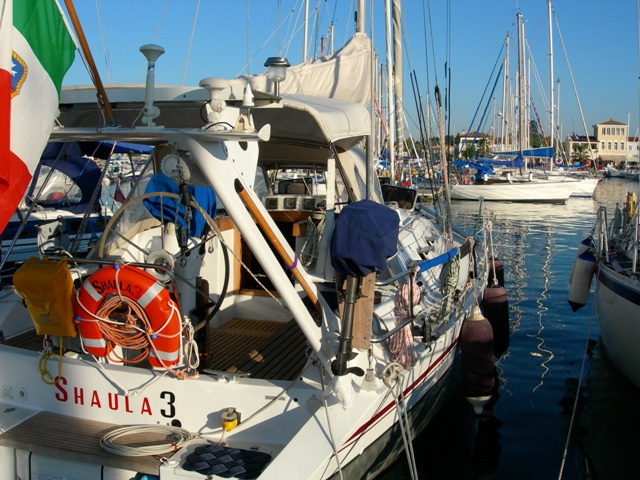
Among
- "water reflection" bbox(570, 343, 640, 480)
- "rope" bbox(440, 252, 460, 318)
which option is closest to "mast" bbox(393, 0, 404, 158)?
"rope" bbox(440, 252, 460, 318)

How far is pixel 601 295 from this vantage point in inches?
360

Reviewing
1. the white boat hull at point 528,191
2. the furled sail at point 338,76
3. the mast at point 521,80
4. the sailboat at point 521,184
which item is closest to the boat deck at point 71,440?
the furled sail at point 338,76

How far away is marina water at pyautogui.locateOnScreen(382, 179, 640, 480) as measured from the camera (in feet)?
20.9

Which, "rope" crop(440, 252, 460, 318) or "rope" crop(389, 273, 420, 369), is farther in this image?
"rope" crop(440, 252, 460, 318)

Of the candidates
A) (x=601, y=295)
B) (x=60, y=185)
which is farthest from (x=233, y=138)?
(x=60, y=185)

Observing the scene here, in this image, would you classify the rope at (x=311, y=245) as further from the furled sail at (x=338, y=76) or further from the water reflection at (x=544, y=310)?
the water reflection at (x=544, y=310)

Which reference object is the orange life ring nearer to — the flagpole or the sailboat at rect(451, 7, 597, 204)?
the flagpole

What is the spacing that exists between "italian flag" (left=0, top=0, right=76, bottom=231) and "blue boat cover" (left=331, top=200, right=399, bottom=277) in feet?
6.47

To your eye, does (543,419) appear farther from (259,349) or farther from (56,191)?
(56,191)

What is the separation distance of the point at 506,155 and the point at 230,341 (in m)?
45.1

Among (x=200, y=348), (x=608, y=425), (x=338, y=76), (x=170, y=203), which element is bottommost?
(x=608, y=425)

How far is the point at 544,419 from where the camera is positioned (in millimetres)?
7531

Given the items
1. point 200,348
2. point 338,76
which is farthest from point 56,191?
point 200,348

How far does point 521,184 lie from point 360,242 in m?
36.2
